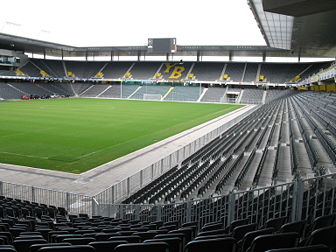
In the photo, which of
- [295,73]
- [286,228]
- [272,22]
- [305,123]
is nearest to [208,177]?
[286,228]

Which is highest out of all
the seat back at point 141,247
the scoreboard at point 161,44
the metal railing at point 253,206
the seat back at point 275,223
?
the scoreboard at point 161,44

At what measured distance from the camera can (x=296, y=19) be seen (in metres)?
22.0

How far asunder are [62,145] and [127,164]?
672 centimetres

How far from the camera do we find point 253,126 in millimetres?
24469

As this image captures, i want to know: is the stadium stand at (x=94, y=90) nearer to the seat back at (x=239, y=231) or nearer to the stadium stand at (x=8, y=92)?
the stadium stand at (x=8, y=92)

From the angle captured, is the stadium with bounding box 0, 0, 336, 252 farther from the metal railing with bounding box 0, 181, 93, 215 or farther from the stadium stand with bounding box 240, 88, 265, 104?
the stadium stand with bounding box 240, 88, 265, 104

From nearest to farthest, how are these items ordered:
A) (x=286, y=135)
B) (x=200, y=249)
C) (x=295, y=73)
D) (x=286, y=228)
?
(x=200, y=249) < (x=286, y=228) < (x=286, y=135) < (x=295, y=73)

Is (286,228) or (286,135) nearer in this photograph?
(286,228)

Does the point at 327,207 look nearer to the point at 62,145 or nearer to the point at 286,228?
the point at 286,228

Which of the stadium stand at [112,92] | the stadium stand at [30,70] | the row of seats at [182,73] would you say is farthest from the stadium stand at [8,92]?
the stadium stand at [112,92]

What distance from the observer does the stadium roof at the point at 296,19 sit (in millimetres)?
13477

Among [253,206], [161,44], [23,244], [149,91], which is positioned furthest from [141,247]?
[149,91]

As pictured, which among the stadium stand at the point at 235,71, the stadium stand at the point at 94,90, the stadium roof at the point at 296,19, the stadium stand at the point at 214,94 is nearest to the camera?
the stadium roof at the point at 296,19

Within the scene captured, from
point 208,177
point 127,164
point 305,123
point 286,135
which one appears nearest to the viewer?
point 208,177
